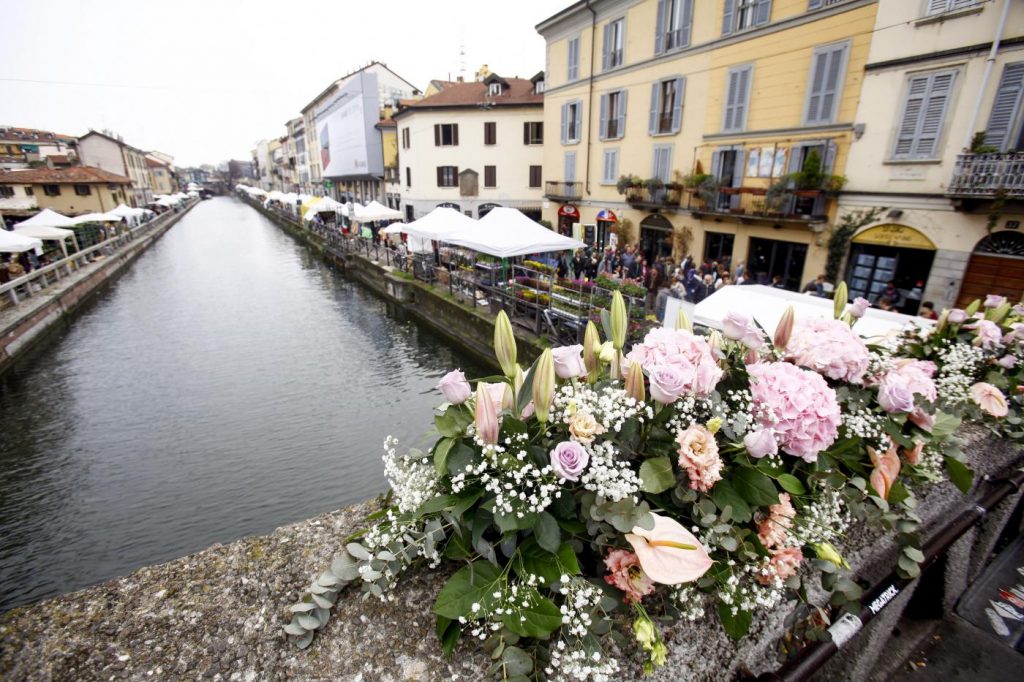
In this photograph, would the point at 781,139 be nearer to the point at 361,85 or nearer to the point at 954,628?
the point at 954,628

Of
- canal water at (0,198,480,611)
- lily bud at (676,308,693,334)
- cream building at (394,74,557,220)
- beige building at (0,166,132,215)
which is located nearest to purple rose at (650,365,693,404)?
lily bud at (676,308,693,334)

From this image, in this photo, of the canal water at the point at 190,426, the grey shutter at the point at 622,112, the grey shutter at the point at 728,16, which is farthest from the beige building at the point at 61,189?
the grey shutter at the point at 728,16

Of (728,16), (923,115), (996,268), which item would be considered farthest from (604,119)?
(996,268)

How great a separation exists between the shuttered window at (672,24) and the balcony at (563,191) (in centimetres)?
668

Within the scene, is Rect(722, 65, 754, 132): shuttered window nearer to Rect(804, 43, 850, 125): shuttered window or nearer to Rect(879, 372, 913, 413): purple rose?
Rect(804, 43, 850, 125): shuttered window

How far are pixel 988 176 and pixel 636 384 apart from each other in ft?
45.1

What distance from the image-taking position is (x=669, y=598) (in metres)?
1.31

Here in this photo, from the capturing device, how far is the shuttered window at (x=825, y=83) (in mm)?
12727

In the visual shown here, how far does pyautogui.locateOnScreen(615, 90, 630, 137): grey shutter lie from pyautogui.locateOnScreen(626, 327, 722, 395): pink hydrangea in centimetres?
2124

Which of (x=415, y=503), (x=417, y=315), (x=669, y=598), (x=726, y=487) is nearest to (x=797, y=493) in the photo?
(x=726, y=487)

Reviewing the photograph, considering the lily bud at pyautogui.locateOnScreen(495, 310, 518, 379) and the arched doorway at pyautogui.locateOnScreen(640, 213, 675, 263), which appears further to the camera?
the arched doorway at pyautogui.locateOnScreen(640, 213, 675, 263)

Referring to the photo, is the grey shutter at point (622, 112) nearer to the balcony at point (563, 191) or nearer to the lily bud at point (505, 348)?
the balcony at point (563, 191)

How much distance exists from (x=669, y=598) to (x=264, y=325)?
17131 mm

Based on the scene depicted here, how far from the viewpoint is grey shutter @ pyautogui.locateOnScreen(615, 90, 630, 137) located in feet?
65.3
